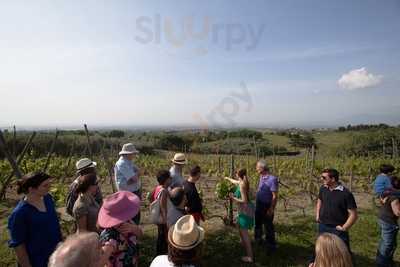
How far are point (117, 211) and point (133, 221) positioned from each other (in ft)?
2.27

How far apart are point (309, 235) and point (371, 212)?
3.02 m

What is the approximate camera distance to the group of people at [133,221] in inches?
70.0

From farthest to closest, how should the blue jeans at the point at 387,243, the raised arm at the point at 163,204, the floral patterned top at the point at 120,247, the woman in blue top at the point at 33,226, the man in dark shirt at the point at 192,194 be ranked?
the man in dark shirt at the point at 192,194 < the blue jeans at the point at 387,243 < the raised arm at the point at 163,204 < the woman in blue top at the point at 33,226 < the floral patterned top at the point at 120,247

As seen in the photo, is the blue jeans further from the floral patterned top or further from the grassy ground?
the floral patterned top

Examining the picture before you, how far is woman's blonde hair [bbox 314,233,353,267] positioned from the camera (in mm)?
1858

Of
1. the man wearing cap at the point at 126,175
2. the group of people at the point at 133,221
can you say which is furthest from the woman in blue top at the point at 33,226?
the man wearing cap at the point at 126,175

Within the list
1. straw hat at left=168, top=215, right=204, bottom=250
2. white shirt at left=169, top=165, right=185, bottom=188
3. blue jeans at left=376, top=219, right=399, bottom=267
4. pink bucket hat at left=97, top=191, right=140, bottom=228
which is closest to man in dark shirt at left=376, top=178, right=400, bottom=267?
blue jeans at left=376, top=219, right=399, bottom=267

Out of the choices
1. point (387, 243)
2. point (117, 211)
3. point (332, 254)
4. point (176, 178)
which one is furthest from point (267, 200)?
point (117, 211)

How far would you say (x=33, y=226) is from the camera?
2504mm

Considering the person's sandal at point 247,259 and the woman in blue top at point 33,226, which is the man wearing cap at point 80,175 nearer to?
the woman in blue top at point 33,226

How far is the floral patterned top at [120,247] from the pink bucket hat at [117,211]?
0.27 feet

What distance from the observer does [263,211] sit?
4730 mm

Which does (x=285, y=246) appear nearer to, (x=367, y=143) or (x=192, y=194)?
(x=192, y=194)

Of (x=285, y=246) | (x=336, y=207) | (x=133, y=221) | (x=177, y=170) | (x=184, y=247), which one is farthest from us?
(x=285, y=246)
